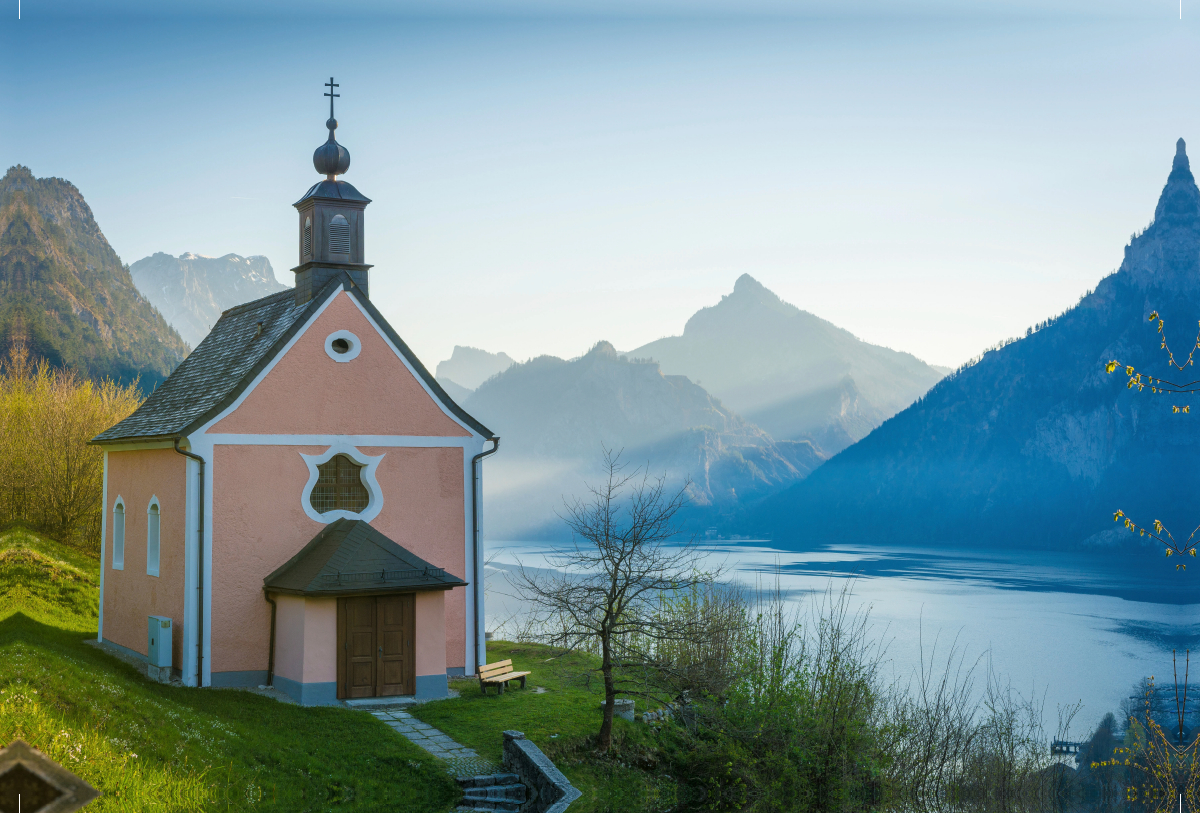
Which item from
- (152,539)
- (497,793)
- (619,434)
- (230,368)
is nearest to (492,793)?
(497,793)

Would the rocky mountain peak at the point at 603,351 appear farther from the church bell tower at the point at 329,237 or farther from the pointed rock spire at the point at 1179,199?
the church bell tower at the point at 329,237

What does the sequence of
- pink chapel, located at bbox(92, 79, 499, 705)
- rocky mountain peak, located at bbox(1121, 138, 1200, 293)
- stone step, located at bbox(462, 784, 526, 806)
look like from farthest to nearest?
rocky mountain peak, located at bbox(1121, 138, 1200, 293) → pink chapel, located at bbox(92, 79, 499, 705) → stone step, located at bbox(462, 784, 526, 806)

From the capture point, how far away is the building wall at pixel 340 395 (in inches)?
702

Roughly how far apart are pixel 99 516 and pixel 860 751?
29.6 m

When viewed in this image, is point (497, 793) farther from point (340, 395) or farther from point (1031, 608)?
point (1031, 608)

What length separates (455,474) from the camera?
19531mm

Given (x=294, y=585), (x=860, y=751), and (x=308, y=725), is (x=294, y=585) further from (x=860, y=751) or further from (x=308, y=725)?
(x=860, y=751)

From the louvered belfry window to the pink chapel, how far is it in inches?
1.2

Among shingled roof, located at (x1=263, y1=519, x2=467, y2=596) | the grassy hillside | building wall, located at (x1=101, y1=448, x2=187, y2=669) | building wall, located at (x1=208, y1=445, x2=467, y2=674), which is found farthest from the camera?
building wall, located at (x1=101, y1=448, x2=187, y2=669)

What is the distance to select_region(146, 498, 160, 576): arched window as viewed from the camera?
18.7 m

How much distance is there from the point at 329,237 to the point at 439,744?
11267mm

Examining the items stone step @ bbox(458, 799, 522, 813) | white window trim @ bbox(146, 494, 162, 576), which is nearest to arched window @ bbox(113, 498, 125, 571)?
white window trim @ bbox(146, 494, 162, 576)

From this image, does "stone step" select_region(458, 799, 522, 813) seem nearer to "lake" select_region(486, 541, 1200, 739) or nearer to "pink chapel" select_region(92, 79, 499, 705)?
"pink chapel" select_region(92, 79, 499, 705)

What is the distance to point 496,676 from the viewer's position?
1750cm
